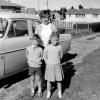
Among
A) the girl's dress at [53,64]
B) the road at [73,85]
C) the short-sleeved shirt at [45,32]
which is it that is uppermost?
the short-sleeved shirt at [45,32]

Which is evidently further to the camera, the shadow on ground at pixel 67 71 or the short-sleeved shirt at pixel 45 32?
the shadow on ground at pixel 67 71

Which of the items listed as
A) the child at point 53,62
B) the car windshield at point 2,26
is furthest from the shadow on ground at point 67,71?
the car windshield at point 2,26

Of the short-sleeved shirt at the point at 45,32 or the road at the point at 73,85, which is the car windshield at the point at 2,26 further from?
the road at the point at 73,85

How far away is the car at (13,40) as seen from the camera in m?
5.96

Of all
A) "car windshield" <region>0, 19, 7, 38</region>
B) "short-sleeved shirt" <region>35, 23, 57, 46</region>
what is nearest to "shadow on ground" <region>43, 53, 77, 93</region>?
"short-sleeved shirt" <region>35, 23, 57, 46</region>

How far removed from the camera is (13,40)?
621cm

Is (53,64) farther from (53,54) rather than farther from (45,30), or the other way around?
(45,30)

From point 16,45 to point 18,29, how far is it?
0.52 meters

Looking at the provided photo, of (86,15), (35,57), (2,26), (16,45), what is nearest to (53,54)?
(35,57)

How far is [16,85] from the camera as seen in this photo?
6531 millimetres

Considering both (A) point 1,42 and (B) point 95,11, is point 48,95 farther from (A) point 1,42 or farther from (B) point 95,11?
(B) point 95,11

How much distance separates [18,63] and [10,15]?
138 cm

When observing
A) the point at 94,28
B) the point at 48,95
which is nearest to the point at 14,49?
the point at 48,95

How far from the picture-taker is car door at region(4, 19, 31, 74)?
6051 mm
